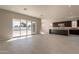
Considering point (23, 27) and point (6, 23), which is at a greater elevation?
point (6, 23)

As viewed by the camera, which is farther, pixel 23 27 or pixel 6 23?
Result: pixel 23 27

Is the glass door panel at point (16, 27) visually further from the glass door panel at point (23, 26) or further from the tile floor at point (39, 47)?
the tile floor at point (39, 47)

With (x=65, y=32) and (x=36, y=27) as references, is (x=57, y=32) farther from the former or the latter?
(x=36, y=27)

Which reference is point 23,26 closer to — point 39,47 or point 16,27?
point 16,27

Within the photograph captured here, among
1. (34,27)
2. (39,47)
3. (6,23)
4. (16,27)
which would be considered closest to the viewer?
(39,47)

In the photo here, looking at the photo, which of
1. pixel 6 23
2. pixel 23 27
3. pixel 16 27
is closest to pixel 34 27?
pixel 23 27

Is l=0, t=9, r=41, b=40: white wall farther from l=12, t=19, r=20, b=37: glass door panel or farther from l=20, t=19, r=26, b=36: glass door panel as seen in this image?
l=20, t=19, r=26, b=36: glass door panel

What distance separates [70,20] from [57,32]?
2778 mm

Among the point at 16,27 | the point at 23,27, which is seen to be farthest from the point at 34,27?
the point at 16,27

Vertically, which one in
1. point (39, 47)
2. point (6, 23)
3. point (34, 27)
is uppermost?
point (6, 23)

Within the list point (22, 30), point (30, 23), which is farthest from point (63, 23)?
point (22, 30)

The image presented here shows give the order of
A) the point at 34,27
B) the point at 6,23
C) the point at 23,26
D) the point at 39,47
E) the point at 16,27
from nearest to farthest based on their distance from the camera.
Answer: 1. the point at 39,47
2. the point at 6,23
3. the point at 16,27
4. the point at 23,26
5. the point at 34,27

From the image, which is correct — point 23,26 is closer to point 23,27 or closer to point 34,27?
point 23,27
